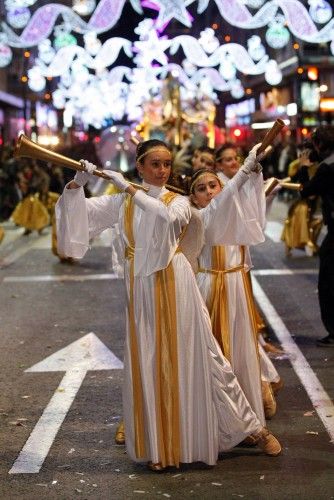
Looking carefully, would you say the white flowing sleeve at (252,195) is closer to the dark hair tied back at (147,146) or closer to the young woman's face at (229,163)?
the dark hair tied back at (147,146)

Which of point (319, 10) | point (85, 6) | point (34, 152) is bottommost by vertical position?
point (34, 152)

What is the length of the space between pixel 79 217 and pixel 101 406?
1953mm

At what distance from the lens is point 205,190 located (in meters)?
6.70

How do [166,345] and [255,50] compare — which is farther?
[255,50]

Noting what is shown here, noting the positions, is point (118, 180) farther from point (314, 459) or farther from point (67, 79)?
point (67, 79)

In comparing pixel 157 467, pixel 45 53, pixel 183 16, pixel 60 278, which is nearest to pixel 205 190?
pixel 157 467

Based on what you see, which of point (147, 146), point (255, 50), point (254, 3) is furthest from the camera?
point (255, 50)

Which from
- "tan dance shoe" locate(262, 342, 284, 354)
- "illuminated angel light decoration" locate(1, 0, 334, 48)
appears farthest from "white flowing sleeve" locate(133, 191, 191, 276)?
"illuminated angel light decoration" locate(1, 0, 334, 48)

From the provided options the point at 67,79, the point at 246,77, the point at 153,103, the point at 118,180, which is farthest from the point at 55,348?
the point at 246,77

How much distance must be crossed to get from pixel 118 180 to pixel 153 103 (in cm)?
2910

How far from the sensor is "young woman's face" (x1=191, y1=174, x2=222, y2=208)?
264 inches

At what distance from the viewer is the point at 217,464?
20.2 feet

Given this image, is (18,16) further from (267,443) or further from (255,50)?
(267,443)

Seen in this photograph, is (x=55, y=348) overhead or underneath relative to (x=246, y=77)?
underneath
